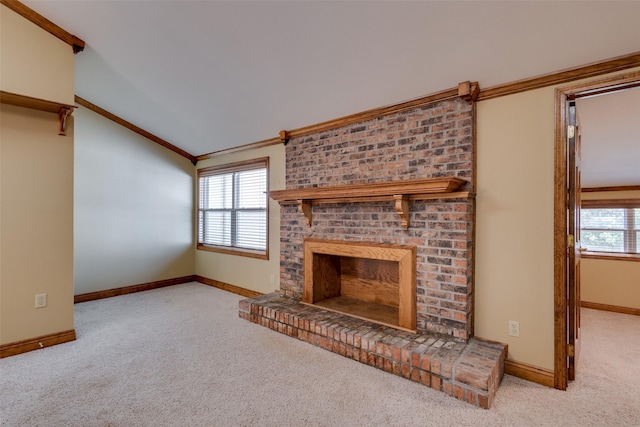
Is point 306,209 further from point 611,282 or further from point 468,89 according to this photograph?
point 611,282

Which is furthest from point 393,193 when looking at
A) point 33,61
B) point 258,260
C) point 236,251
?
point 33,61

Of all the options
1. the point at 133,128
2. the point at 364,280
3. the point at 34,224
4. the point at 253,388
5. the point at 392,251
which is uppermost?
the point at 133,128

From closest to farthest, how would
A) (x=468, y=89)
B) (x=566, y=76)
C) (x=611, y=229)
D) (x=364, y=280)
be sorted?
(x=566, y=76)
(x=468, y=89)
(x=364, y=280)
(x=611, y=229)

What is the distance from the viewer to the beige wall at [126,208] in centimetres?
416

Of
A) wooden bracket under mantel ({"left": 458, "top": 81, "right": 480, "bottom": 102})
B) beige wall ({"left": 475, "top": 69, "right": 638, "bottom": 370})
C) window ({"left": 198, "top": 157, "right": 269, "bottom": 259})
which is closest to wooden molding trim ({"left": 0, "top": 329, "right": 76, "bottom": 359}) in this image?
window ({"left": 198, "top": 157, "right": 269, "bottom": 259})

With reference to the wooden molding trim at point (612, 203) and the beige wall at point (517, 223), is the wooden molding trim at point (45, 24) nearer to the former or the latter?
the beige wall at point (517, 223)

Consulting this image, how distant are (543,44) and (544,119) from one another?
0.51 meters

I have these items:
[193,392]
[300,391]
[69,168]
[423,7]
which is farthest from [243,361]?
[423,7]

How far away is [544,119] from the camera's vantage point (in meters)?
2.21

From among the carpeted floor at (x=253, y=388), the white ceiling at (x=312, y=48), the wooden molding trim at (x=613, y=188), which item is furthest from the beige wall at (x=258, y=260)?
the wooden molding trim at (x=613, y=188)

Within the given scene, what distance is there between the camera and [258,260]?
14.2 ft

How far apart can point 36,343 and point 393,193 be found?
340 cm

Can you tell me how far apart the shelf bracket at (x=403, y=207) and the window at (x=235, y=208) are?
2.13 m

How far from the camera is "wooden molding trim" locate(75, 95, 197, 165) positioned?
412 centimetres
